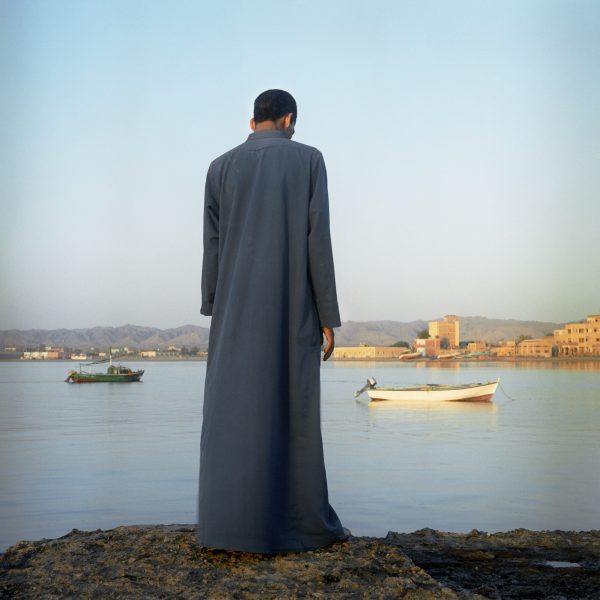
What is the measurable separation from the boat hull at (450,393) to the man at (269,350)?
19404 millimetres

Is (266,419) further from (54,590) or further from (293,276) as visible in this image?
(54,590)

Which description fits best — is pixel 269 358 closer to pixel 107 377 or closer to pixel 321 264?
pixel 321 264

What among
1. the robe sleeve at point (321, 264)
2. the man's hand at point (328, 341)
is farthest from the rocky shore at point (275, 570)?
the robe sleeve at point (321, 264)

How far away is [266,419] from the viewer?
3.27m

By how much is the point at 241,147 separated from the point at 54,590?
1.92 m

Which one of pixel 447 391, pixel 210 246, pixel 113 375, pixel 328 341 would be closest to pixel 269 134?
Answer: pixel 210 246

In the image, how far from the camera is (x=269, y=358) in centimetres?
332

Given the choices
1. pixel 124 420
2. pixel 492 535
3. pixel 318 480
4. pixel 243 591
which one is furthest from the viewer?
pixel 124 420

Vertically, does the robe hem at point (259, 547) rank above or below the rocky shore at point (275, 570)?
above

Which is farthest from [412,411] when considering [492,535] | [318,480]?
[318,480]

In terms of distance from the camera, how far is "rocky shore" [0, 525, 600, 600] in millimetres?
2938

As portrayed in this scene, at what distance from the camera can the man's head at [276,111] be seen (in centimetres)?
357

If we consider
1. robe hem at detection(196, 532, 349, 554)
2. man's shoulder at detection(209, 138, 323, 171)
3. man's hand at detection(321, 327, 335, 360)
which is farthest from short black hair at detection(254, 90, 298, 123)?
robe hem at detection(196, 532, 349, 554)

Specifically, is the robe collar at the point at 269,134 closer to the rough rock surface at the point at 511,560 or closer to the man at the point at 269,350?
the man at the point at 269,350
